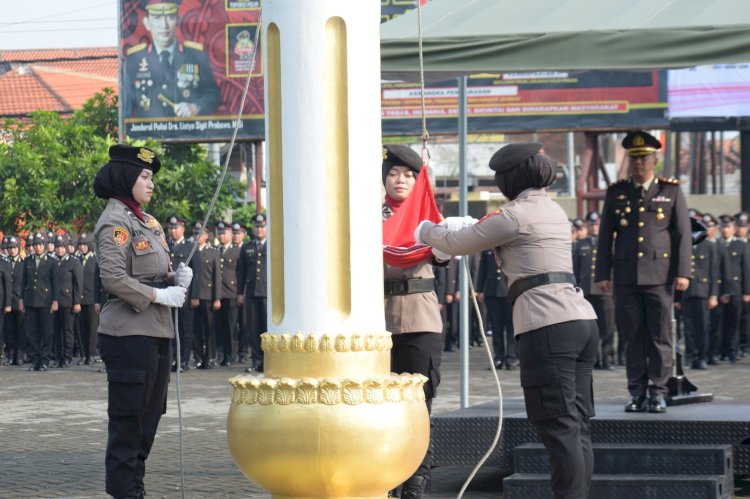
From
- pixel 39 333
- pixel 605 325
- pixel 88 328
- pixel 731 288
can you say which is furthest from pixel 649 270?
pixel 88 328

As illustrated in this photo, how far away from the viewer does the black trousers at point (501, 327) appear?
711 inches

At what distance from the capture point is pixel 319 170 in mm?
5043

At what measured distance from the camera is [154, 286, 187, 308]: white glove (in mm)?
7141

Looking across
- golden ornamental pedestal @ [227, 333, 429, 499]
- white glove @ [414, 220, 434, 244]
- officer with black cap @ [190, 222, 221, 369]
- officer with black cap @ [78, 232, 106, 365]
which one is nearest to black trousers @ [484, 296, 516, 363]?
officer with black cap @ [190, 222, 221, 369]

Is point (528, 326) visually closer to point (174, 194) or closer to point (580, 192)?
point (174, 194)

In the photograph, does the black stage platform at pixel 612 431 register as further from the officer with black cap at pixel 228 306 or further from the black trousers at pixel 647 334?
the officer with black cap at pixel 228 306

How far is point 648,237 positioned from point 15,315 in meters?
15.1

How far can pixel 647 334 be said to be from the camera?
29.6 ft

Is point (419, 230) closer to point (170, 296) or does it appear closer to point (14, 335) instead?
point (170, 296)

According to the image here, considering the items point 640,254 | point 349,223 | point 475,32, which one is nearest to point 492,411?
point 640,254

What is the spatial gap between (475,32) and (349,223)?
10.6ft

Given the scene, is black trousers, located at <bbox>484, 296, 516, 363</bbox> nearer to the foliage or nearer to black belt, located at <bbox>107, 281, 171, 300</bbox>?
the foliage

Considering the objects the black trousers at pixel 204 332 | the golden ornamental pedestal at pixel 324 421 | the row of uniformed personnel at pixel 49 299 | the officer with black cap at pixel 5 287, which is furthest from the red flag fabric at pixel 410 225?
the officer with black cap at pixel 5 287

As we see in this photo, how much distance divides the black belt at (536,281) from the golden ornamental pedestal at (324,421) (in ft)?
5.20
